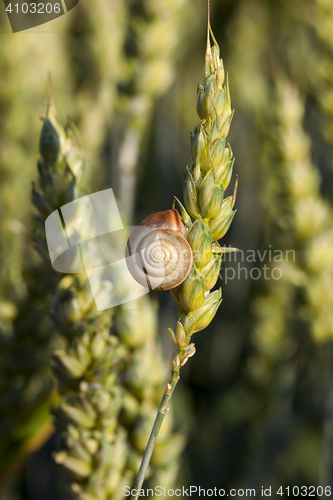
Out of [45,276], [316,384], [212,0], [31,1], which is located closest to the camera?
[45,276]

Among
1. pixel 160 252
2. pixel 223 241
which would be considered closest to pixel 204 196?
pixel 160 252

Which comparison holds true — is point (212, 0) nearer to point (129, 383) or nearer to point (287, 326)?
point (287, 326)

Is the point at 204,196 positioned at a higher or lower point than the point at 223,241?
higher

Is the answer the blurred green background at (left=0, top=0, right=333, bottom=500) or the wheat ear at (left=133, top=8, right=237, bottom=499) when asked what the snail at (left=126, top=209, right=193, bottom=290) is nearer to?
the wheat ear at (left=133, top=8, right=237, bottom=499)

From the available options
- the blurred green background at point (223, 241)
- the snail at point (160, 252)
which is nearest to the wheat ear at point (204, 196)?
the snail at point (160, 252)

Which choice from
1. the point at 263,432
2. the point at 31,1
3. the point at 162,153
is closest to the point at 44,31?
the point at 31,1

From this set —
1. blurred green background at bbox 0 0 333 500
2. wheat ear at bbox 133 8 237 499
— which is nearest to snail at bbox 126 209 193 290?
wheat ear at bbox 133 8 237 499

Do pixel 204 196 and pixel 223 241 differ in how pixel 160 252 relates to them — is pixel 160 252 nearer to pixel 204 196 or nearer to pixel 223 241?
pixel 204 196
